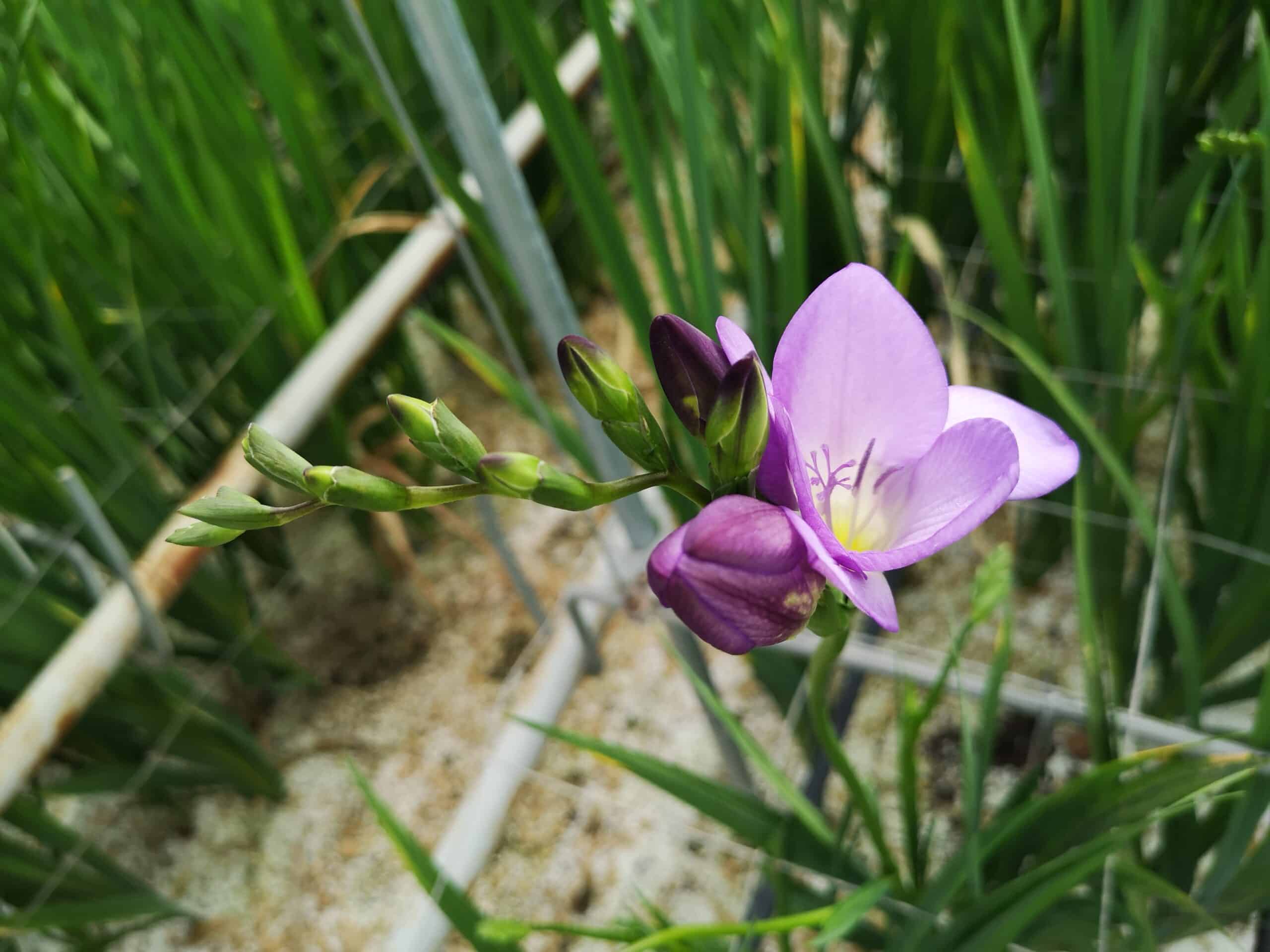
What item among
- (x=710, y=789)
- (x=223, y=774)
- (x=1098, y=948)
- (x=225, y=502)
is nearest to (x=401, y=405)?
(x=225, y=502)

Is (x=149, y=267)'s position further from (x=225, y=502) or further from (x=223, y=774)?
(x=225, y=502)

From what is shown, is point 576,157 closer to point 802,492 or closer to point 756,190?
point 756,190

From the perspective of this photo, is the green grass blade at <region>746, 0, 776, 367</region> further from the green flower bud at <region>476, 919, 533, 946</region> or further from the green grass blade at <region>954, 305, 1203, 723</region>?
the green flower bud at <region>476, 919, 533, 946</region>

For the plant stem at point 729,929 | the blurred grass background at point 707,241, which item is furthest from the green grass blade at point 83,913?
the plant stem at point 729,929

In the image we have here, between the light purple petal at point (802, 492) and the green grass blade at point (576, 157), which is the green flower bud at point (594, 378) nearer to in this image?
the light purple petal at point (802, 492)

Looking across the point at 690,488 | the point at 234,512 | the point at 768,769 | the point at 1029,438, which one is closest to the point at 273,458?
the point at 234,512

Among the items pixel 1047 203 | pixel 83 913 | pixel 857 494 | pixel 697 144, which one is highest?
pixel 1047 203
